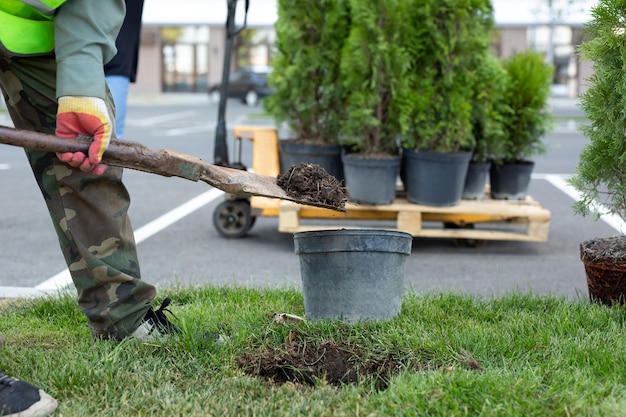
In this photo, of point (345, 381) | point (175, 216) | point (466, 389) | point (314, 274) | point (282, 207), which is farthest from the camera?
point (175, 216)

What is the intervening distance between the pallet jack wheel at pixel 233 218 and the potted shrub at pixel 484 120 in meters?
1.83

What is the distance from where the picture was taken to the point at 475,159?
6.50 metres

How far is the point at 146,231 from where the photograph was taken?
21.9 ft

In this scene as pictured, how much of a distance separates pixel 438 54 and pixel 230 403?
392 cm

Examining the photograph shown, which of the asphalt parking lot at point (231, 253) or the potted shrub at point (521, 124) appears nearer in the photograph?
the asphalt parking lot at point (231, 253)

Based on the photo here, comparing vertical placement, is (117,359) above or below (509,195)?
below

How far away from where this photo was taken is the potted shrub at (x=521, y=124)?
6531 mm

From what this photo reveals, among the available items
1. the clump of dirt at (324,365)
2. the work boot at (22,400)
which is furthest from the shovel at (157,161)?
the work boot at (22,400)

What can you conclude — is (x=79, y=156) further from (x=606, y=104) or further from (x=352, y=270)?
(x=606, y=104)

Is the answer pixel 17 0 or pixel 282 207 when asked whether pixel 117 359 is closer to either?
pixel 17 0

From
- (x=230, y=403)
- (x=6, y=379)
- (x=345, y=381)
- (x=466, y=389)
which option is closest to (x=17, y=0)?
(x=6, y=379)

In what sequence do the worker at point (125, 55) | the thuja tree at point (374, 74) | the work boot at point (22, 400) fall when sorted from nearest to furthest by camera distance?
1. the work boot at point (22, 400)
2. the worker at point (125, 55)
3. the thuja tree at point (374, 74)

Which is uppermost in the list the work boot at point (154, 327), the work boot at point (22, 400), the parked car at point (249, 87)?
the parked car at point (249, 87)

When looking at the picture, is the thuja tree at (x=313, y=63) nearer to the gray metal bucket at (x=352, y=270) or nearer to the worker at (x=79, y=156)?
the gray metal bucket at (x=352, y=270)
